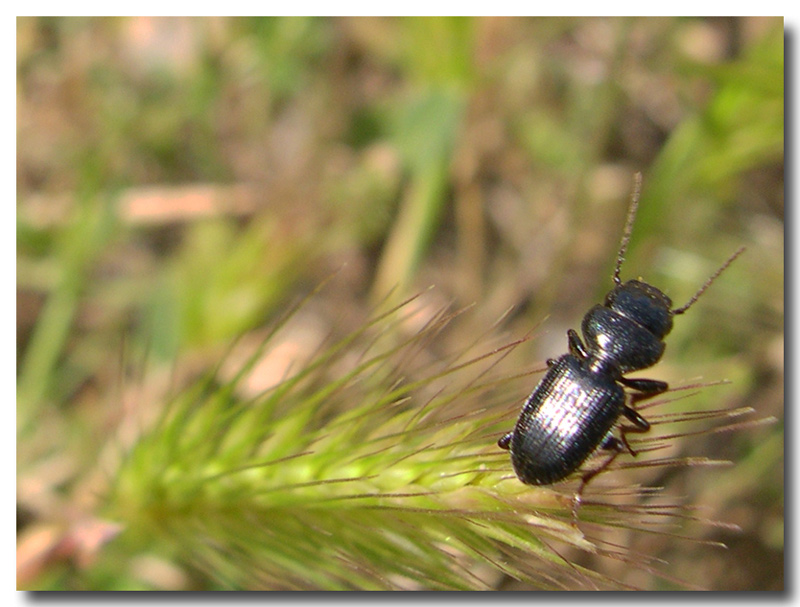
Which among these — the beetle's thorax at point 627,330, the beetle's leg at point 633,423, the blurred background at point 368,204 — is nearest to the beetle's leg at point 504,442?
the beetle's leg at point 633,423

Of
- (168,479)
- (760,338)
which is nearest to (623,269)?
(760,338)

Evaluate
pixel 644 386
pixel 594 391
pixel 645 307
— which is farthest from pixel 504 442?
pixel 645 307

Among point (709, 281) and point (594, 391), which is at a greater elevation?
point (709, 281)

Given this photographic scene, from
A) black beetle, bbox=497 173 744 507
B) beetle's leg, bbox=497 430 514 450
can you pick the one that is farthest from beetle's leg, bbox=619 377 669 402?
beetle's leg, bbox=497 430 514 450

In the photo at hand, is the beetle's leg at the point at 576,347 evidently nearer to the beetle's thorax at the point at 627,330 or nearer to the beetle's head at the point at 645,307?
the beetle's thorax at the point at 627,330

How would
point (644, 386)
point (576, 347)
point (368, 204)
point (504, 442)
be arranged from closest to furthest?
point (504, 442), point (644, 386), point (576, 347), point (368, 204)

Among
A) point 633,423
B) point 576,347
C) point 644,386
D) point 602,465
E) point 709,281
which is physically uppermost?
point 709,281

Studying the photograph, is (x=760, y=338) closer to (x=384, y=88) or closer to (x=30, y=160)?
(x=384, y=88)

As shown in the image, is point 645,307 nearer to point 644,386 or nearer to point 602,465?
point 644,386

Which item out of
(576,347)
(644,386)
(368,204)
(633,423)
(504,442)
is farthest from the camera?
(368,204)
